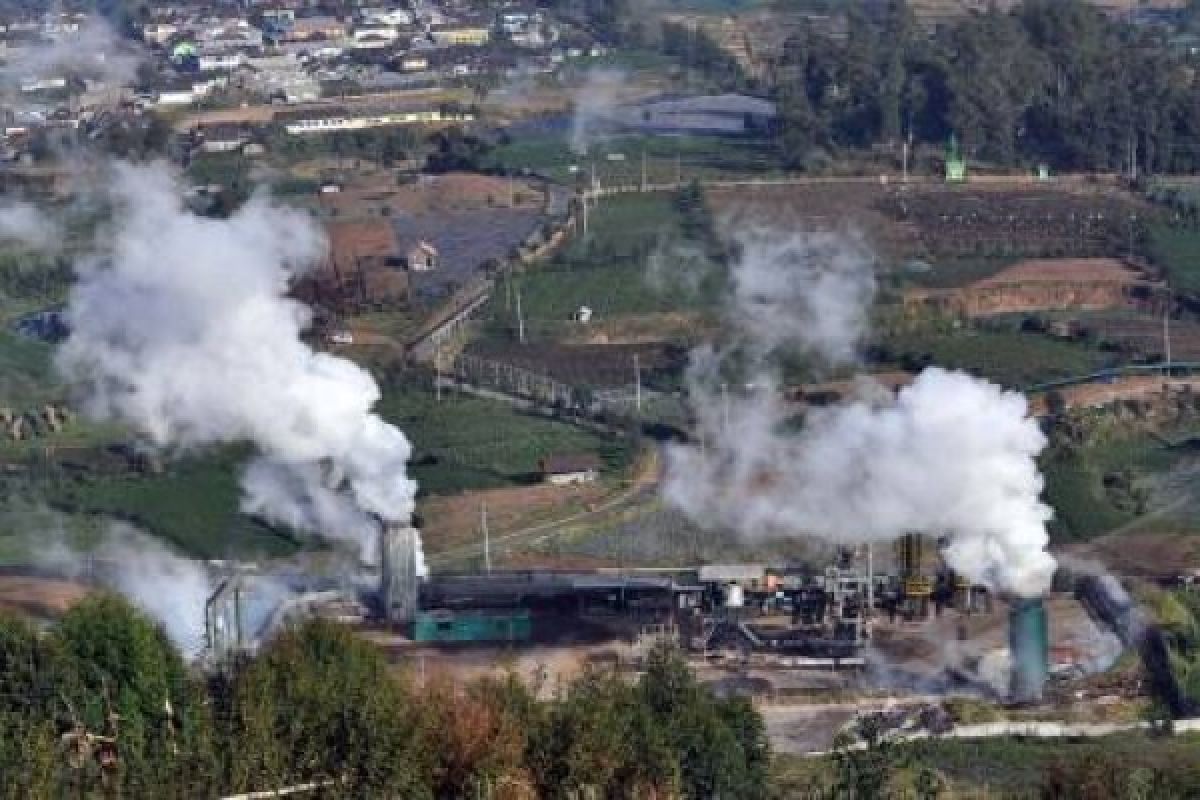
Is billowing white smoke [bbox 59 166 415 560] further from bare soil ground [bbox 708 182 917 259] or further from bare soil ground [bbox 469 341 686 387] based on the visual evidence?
bare soil ground [bbox 708 182 917 259]

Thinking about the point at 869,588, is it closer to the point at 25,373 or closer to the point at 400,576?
the point at 400,576

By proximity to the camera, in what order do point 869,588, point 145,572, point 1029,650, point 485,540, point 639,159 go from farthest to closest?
point 639,159 → point 485,540 → point 145,572 → point 869,588 → point 1029,650

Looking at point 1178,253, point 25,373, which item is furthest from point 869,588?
point 1178,253

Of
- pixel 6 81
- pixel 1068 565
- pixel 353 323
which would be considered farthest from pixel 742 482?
pixel 6 81

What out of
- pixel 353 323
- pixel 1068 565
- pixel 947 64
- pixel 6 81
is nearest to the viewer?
pixel 1068 565

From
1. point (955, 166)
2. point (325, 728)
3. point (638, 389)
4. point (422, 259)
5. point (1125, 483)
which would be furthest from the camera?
point (955, 166)

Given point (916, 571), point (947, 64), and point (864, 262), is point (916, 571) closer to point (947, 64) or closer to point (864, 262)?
point (864, 262)
